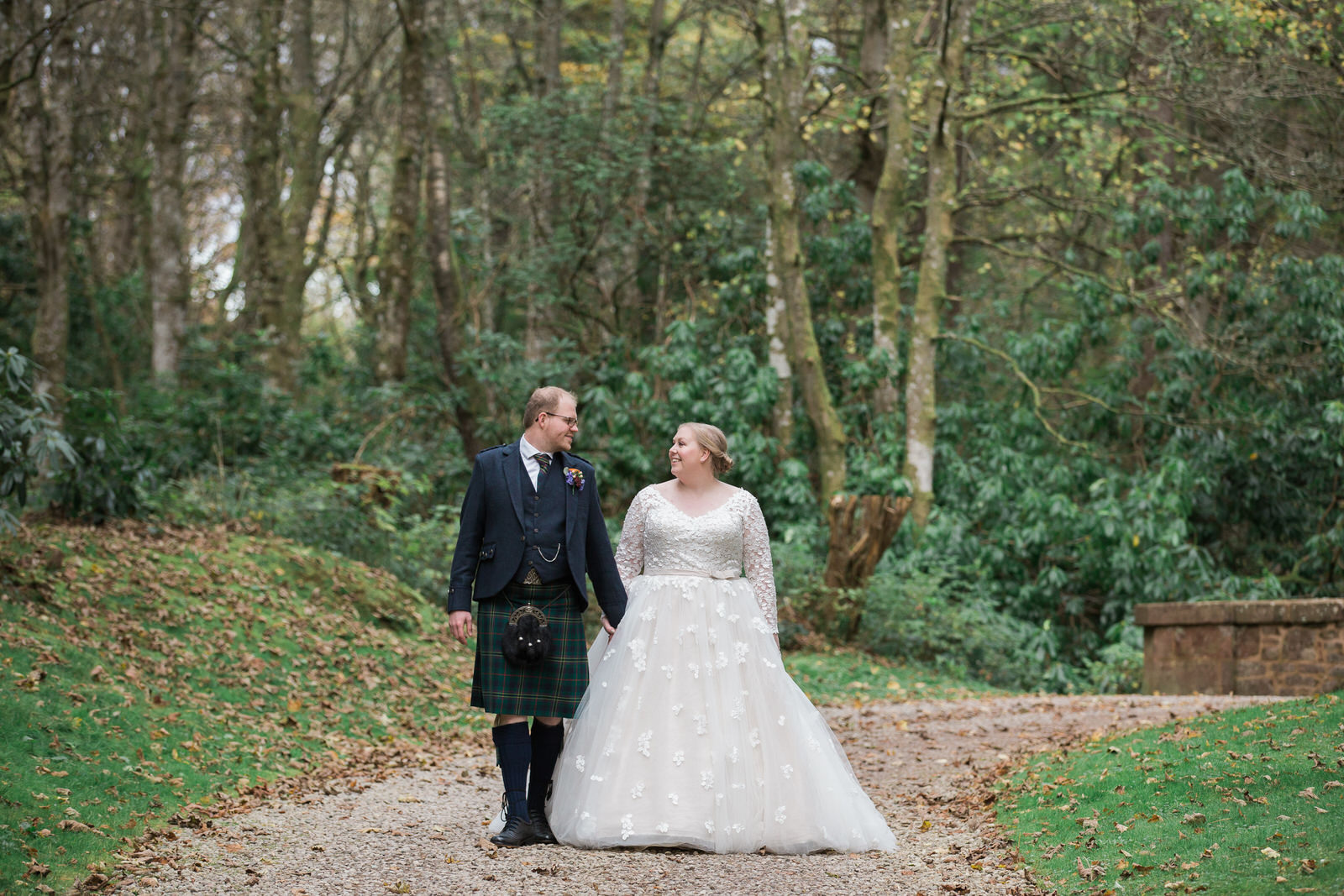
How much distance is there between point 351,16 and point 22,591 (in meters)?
18.9

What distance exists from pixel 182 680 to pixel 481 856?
3784 mm

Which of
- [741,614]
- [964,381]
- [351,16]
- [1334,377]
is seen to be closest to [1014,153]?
[964,381]

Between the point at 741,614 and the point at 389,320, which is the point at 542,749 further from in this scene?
the point at 389,320

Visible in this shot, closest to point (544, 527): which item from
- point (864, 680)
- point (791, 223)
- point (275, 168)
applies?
point (864, 680)

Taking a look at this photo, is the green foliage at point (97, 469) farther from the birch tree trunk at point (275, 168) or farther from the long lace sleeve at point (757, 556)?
the long lace sleeve at point (757, 556)

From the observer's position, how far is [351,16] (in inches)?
974

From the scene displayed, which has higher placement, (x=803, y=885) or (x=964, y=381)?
(x=964, y=381)

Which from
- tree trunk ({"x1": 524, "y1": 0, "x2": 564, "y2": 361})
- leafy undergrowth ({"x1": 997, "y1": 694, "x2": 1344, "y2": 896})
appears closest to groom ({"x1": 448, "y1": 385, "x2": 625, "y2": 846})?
leafy undergrowth ({"x1": 997, "y1": 694, "x2": 1344, "y2": 896})

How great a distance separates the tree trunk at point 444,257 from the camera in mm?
16141

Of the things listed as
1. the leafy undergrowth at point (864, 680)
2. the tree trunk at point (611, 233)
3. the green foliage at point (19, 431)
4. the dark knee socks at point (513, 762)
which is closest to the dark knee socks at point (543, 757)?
the dark knee socks at point (513, 762)

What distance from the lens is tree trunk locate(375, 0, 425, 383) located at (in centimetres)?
1608

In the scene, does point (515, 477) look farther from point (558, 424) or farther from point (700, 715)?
point (700, 715)

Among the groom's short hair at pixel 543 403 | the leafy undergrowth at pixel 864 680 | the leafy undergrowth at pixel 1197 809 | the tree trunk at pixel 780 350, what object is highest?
the tree trunk at pixel 780 350

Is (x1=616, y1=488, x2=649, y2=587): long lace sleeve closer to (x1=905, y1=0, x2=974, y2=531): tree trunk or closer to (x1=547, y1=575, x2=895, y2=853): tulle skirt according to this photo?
(x1=547, y1=575, x2=895, y2=853): tulle skirt
